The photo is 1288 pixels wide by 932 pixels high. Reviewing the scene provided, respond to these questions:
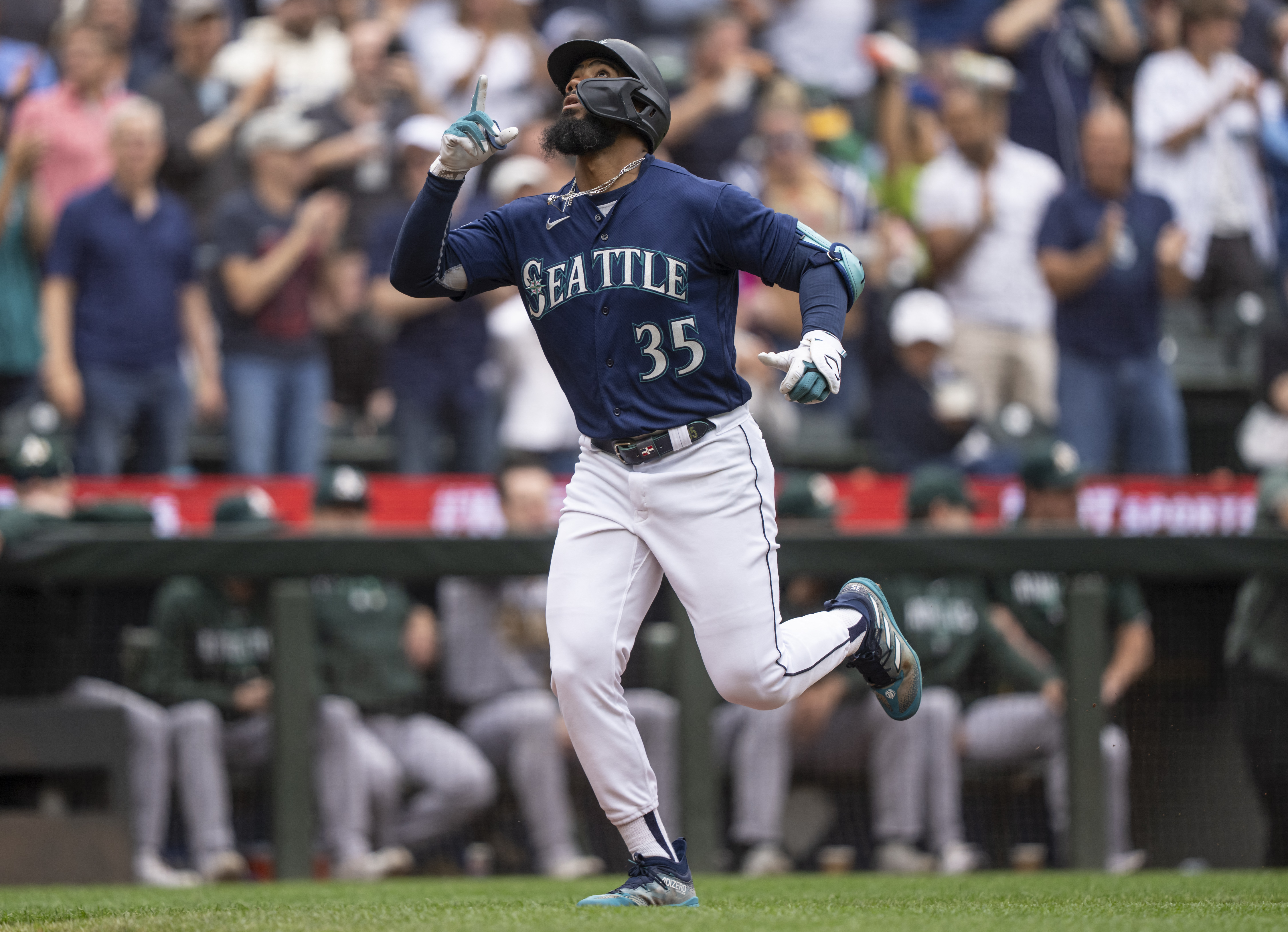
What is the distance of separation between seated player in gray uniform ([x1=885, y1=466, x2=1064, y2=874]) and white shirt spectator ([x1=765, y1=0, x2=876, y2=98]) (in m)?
3.91

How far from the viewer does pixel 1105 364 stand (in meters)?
8.20

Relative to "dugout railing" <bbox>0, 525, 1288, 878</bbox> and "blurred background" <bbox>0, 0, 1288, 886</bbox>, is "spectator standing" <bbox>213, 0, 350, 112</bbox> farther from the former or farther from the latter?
"dugout railing" <bbox>0, 525, 1288, 878</bbox>

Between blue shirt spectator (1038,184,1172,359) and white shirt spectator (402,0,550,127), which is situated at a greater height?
white shirt spectator (402,0,550,127)

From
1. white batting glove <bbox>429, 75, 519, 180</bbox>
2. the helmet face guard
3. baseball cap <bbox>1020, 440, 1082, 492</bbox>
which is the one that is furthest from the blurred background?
the helmet face guard

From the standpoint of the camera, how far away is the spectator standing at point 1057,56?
934 cm

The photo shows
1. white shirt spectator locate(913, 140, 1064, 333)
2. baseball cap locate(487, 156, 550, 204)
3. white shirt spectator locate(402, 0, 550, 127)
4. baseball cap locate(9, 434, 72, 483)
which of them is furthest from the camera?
white shirt spectator locate(402, 0, 550, 127)

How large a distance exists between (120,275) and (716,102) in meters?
3.27

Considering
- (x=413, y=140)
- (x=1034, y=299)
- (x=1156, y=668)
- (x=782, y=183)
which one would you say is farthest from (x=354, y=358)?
(x=1156, y=668)

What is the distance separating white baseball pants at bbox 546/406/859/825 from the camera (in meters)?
3.98

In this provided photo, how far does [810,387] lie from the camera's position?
3707mm

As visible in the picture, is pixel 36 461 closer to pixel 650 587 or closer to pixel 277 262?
pixel 277 262

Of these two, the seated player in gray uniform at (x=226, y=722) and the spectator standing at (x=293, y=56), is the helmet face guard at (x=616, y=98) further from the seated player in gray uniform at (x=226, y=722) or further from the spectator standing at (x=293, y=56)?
the spectator standing at (x=293, y=56)

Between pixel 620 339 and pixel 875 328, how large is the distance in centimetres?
467

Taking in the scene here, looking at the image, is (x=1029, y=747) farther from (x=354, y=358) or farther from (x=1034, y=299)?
(x=354, y=358)
